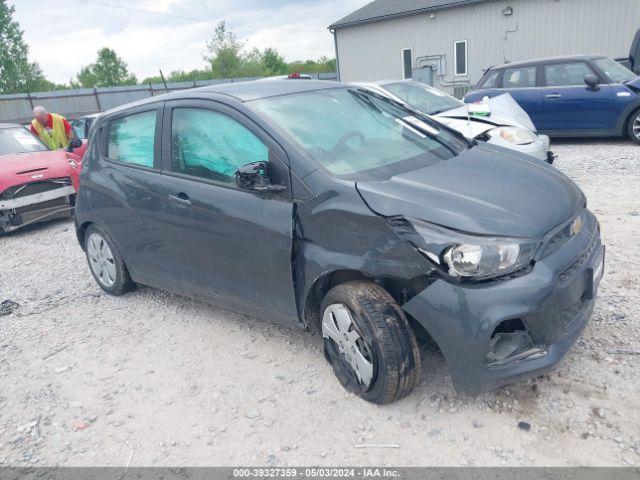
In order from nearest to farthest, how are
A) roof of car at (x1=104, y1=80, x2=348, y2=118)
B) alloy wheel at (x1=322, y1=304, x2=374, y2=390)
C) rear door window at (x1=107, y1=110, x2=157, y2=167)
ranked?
alloy wheel at (x1=322, y1=304, x2=374, y2=390)
roof of car at (x1=104, y1=80, x2=348, y2=118)
rear door window at (x1=107, y1=110, x2=157, y2=167)

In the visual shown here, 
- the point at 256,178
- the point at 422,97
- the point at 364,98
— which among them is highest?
the point at 364,98

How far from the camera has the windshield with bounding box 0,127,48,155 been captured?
8180 millimetres

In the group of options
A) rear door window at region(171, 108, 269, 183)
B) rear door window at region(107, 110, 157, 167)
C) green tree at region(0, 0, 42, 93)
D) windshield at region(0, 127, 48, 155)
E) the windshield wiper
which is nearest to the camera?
rear door window at region(171, 108, 269, 183)

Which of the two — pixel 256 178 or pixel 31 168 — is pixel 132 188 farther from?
pixel 31 168

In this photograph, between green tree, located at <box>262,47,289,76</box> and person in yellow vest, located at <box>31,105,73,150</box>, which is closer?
person in yellow vest, located at <box>31,105,73,150</box>

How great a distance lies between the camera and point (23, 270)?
6.02m

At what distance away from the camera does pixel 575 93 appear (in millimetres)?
9383

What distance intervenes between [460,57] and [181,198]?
754 inches

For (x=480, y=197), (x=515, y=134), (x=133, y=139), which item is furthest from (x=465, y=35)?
(x=480, y=197)

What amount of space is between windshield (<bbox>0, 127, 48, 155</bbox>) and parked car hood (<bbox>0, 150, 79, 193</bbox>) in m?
0.23

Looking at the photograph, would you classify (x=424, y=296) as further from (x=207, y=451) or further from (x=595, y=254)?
(x=207, y=451)

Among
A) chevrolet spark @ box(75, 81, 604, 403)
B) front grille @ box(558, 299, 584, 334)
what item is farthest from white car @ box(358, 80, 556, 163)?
front grille @ box(558, 299, 584, 334)

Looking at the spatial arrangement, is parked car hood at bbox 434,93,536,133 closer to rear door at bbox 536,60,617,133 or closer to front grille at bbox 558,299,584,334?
rear door at bbox 536,60,617,133

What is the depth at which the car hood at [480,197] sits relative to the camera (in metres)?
2.59
